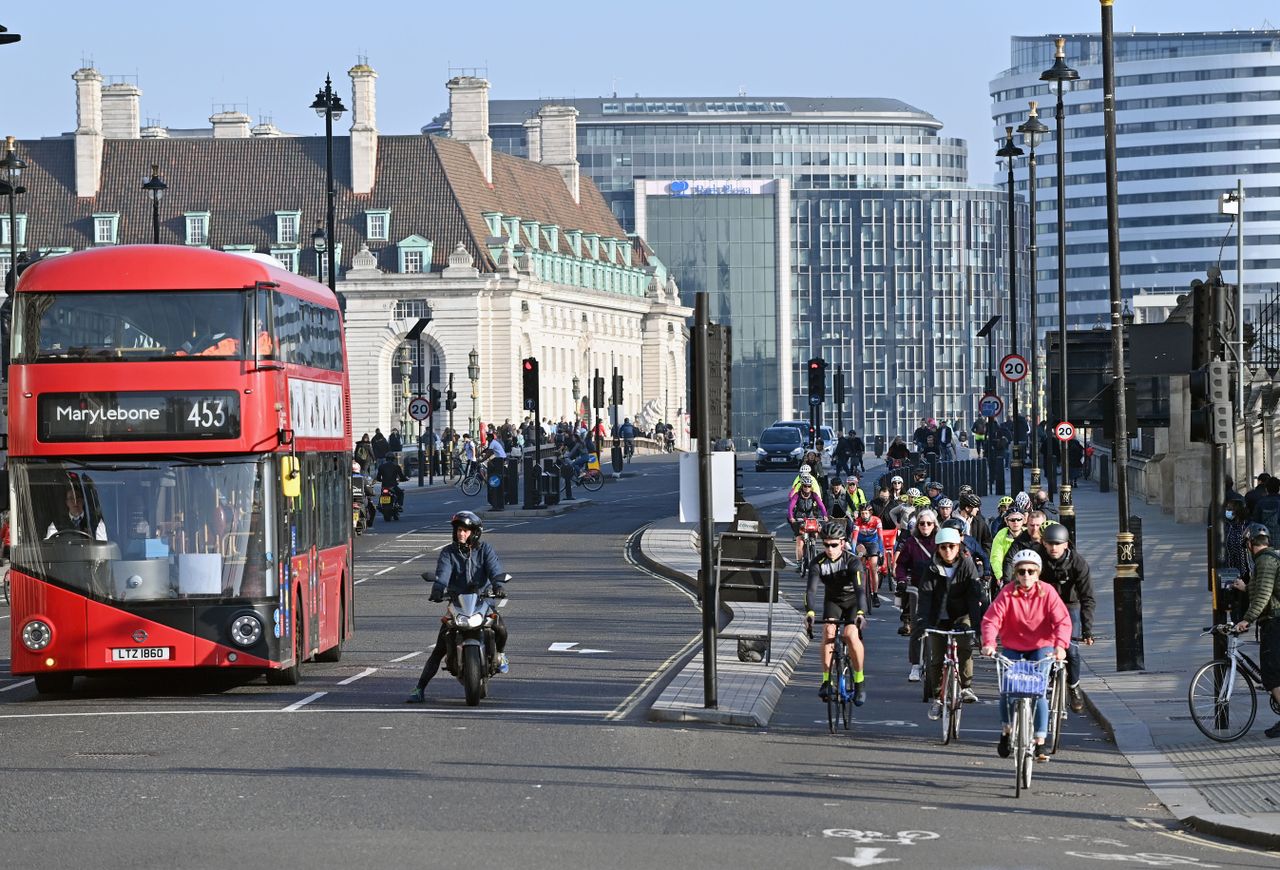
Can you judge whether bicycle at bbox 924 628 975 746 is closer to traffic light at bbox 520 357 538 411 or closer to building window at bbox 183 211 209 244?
traffic light at bbox 520 357 538 411

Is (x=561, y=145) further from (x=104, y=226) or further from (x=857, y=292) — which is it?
(x=857, y=292)

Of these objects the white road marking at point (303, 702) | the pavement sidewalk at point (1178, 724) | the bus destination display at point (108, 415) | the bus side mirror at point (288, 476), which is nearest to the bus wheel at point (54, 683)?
the white road marking at point (303, 702)

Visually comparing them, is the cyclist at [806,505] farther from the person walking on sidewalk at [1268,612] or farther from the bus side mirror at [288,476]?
the person walking on sidewalk at [1268,612]

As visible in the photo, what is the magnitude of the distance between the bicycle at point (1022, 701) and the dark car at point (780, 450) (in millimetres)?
69097

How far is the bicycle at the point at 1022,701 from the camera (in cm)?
1488

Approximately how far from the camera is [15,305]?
66.4 feet

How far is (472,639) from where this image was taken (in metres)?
20.1

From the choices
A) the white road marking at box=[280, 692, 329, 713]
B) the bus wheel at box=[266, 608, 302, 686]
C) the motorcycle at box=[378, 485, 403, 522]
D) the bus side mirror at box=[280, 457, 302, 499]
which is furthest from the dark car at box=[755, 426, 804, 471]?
the bus side mirror at box=[280, 457, 302, 499]

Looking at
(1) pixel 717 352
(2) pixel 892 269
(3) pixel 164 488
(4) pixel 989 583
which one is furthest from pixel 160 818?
(2) pixel 892 269

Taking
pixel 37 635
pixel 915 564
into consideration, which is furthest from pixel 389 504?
pixel 915 564

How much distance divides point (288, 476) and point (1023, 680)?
7.52m

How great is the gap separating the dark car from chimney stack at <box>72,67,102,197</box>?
58925 millimetres

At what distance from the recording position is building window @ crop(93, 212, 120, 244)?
134 meters

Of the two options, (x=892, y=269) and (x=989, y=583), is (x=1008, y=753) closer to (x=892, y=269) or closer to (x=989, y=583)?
(x=989, y=583)
